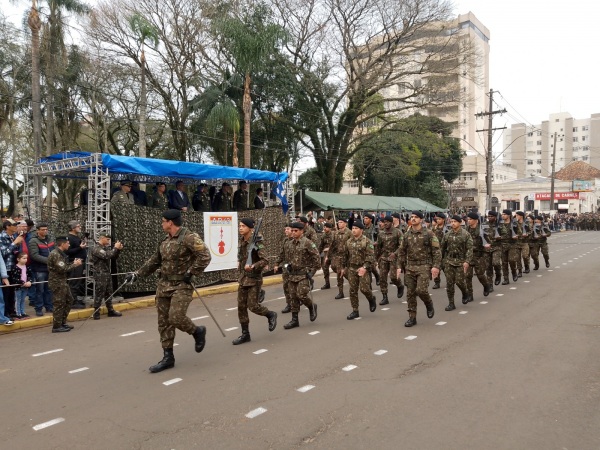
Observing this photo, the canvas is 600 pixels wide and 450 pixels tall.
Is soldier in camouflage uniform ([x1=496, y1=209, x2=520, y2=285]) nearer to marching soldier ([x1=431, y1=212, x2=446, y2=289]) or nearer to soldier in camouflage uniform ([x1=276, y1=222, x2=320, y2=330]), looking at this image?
marching soldier ([x1=431, y1=212, x2=446, y2=289])

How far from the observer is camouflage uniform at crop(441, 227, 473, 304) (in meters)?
9.12

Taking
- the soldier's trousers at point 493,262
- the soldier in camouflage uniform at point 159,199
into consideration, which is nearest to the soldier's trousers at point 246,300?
the soldier in camouflage uniform at point 159,199

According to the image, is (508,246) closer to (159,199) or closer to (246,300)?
(246,300)

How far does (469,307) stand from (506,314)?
2.75 ft

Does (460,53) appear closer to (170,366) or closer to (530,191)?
(170,366)

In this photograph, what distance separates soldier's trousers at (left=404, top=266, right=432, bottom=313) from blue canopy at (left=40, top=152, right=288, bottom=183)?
20.0ft

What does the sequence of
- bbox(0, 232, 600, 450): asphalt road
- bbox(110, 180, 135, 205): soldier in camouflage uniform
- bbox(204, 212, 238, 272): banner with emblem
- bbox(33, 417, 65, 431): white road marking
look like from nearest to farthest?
bbox(0, 232, 600, 450): asphalt road
bbox(33, 417, 65, 431): white road marking
bbox(110, 180, 135, 205): soldier in camouflage uniform
bbox(204, 212, 238, 272): banner with emblem

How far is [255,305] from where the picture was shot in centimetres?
696

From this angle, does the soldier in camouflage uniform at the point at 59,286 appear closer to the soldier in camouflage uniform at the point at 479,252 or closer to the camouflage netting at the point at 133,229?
the camouflage netting at the point at 133,229

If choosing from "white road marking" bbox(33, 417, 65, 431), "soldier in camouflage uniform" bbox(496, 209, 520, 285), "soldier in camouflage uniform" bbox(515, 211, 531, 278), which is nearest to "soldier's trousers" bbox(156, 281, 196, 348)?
"white road marking" bbox(33, 417, 65, 431)

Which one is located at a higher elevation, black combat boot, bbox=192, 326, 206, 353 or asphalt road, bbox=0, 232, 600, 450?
black combat boot, bbox=192, 326, 206, 353

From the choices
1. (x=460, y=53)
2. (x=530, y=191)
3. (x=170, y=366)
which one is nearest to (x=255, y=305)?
(x=170, y=366)

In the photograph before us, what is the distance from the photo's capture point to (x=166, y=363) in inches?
228

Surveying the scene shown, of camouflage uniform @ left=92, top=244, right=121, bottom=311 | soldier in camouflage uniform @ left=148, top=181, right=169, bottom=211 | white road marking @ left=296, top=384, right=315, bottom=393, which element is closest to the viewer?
white road marking @ left=296, top=384, right=315, bottom=393
